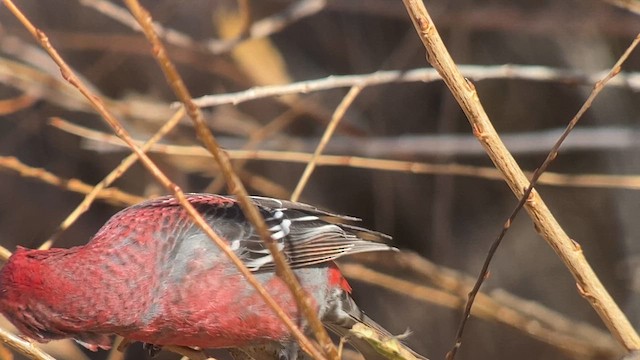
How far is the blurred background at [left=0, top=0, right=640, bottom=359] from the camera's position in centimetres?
469

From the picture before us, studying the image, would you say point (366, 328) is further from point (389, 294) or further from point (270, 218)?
point (389, 294)

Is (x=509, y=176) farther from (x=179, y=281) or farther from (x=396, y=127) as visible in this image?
(x=396, y=127)

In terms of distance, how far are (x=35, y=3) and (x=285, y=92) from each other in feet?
9.69

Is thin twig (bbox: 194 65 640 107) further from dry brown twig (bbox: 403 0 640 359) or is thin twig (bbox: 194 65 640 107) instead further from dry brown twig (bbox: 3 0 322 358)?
dry brown twig (bbox: 3 0 322 358)

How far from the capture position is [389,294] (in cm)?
524

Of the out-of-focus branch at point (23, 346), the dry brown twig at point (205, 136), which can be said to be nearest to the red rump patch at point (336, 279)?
the out-of-focus branch at point (23, 346)

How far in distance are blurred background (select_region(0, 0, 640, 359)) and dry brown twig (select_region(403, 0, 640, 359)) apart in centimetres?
238

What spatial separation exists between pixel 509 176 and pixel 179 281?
43.0 inches

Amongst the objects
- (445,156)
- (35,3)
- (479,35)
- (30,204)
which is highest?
(479,35)

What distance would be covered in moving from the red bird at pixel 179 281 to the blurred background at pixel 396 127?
1459 mm

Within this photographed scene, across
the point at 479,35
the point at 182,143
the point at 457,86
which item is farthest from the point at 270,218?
the point at 479,35

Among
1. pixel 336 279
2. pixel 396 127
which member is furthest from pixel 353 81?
pixel 396 127

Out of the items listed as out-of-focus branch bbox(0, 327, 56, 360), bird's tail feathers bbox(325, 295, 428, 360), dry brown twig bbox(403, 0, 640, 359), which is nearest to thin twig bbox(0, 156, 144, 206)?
out-of-focus branch bbox(0, 327, 56, 360)

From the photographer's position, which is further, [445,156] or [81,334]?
[445,156]
